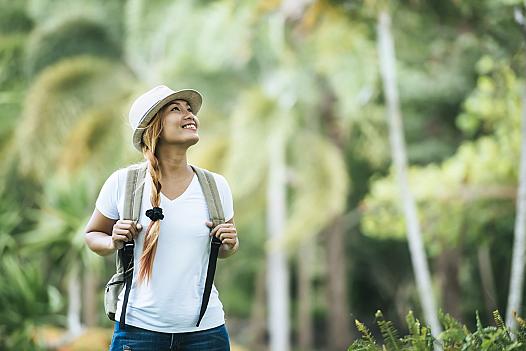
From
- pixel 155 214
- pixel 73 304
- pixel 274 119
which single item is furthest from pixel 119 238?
pixel 274 119

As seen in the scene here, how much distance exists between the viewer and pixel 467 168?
697 inches

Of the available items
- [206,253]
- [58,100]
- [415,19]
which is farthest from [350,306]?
[206,253]

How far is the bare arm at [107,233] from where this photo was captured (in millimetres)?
3439

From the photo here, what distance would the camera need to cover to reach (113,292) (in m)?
3.61

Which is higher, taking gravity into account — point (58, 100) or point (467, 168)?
point (58, 100)

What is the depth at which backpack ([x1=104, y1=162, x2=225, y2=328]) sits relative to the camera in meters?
3.51

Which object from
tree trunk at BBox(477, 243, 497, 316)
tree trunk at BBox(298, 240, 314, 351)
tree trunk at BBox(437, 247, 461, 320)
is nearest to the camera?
tree trunk at BBox(437, 247, 461, 320)

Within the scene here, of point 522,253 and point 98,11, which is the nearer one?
point 522,253

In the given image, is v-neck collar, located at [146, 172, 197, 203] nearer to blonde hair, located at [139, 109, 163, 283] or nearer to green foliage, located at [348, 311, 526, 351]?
blonde hair, located at [139, 109, 163, 283]

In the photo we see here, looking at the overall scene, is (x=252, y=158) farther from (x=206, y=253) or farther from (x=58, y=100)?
(x=206, y=253)

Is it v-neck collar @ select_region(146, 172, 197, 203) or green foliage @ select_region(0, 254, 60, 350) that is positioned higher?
green foliage @ select_region(0, 254, 60, 350)

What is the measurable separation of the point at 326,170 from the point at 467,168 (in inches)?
112

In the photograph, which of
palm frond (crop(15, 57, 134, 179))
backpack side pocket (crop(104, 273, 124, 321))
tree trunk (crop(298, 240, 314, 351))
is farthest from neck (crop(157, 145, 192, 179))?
tree trunk (crop(298, 240, 314, 351))

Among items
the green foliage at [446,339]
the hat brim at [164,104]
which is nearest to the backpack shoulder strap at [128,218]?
the hat brim at [164,104]
